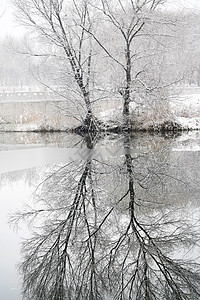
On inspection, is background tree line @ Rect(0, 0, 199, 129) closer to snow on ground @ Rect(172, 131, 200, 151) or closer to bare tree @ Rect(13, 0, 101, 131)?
bare tree @ Rect(13, 0, 101, 131)

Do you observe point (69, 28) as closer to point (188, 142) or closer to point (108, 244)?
point (188, 142)

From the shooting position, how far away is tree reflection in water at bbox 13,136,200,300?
4648 mm

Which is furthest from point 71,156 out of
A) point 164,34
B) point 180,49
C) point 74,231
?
point 180,49

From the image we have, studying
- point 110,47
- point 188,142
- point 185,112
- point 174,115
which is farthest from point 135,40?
point 188,142

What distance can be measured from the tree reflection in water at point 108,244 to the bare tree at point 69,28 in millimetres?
12067

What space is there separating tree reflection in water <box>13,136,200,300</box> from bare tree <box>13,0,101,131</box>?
1207 cm

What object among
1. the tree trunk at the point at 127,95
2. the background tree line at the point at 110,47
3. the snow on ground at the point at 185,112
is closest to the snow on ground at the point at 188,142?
the snow on ground at the point at 185,112

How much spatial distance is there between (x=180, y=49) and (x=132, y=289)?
61.1ft

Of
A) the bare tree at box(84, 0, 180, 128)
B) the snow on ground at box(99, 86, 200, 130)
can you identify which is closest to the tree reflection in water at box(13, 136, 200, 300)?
the bare tree at box(84, 0, 180, 128)

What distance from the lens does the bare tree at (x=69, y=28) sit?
797 inches

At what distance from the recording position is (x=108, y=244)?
5816 millimetres

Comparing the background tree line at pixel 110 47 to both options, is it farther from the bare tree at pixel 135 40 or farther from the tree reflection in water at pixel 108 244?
the tree reflection in water at pixel 108 244

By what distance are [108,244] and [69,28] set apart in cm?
1643

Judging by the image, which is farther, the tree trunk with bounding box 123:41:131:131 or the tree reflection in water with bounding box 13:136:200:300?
the tree trunk with bounding box 123:41:131:131
